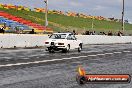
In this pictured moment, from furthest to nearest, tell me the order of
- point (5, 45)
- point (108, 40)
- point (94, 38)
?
point (108, 40) < point (94, 38) < point (5, 45)

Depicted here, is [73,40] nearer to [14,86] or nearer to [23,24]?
[14,86]

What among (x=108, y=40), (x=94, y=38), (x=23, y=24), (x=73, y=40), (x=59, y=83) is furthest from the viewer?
(x=23, y=24)

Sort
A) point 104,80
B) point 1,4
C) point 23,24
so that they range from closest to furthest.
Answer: point 104,80, point 23,24, point 1,4

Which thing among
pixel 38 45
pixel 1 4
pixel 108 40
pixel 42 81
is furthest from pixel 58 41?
pixel 1 4

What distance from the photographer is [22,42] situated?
113ft

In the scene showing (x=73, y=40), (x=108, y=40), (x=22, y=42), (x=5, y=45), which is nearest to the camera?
(x=73, y=40)

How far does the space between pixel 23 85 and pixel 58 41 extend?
59.3 feet

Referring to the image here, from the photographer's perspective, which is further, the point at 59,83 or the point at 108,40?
the point at 108,40

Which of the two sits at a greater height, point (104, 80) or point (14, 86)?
point (104, 80)

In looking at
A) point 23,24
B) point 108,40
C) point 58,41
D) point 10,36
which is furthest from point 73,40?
point 23,24

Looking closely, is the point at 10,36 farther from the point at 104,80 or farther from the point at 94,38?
the point at 104,80

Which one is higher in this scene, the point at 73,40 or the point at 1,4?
the point at 1,4

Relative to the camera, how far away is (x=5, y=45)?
32062mm

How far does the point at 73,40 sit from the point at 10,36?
19.2 ft
